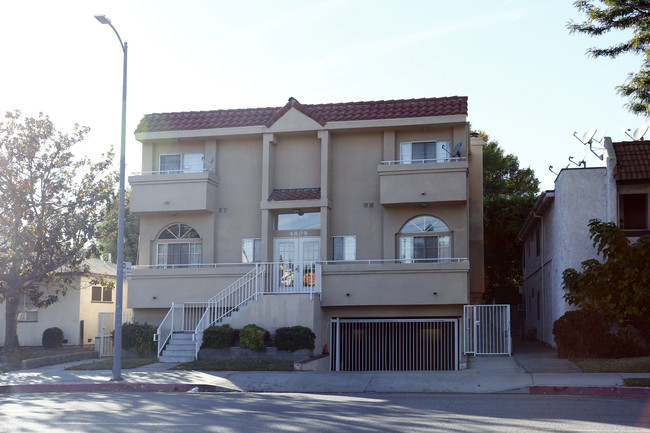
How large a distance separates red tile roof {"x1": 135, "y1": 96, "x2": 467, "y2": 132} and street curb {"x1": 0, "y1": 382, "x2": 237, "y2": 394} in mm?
11428

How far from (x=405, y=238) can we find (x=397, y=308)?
2.42m

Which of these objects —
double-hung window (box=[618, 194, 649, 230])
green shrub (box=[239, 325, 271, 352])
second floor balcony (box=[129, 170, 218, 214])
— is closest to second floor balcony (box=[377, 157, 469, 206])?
double-hung window (box=[618, 194, 649, 230])

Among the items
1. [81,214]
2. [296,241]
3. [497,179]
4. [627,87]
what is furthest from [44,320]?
[497,179]

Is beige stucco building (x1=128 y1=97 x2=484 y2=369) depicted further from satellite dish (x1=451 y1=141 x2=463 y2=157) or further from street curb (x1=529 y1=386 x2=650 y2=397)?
street curb (x1=529 y1=386 x2=650 y2=397)

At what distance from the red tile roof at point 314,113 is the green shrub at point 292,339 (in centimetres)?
766

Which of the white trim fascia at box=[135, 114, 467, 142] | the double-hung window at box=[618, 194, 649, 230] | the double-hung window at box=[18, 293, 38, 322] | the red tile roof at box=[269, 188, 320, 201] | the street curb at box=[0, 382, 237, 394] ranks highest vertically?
the white trim fascia at box=[135, 114, 467, 142]

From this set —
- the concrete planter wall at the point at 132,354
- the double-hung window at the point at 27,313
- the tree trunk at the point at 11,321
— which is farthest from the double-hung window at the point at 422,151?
the double-hung window at the point at 27,313

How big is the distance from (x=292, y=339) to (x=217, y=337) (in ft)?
7.14

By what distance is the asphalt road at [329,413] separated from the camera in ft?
33.9

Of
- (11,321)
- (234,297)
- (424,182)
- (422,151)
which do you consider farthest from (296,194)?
(11,321)

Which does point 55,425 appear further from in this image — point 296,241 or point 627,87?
point 627,87

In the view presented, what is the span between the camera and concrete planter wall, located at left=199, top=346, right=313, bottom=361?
21.2m

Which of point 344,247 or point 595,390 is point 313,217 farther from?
point 595,390

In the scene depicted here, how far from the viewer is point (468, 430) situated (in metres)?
9.89
